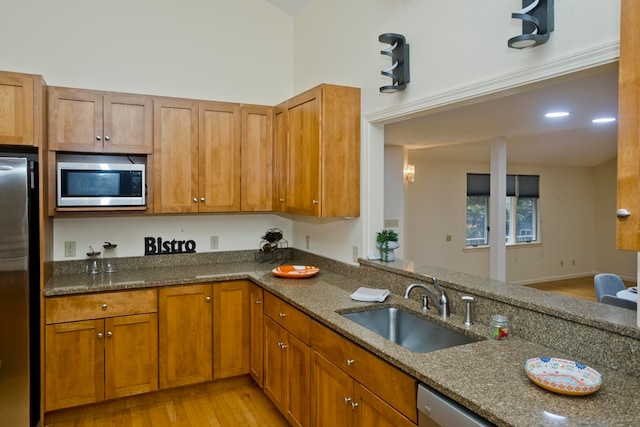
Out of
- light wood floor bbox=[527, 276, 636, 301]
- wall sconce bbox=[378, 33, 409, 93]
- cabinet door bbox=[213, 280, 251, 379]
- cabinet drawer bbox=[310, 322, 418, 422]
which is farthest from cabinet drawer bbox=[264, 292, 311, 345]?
light wood floor bbox=[527, 276, 636, 301]

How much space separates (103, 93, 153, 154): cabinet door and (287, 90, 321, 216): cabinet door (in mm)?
1081

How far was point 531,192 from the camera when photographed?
8.20 m

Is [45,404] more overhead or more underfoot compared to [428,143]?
more underfoot

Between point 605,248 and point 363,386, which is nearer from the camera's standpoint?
point 363,386

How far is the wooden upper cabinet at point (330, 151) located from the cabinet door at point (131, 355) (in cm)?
142

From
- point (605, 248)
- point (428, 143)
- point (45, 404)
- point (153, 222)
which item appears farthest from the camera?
point (605, 248)

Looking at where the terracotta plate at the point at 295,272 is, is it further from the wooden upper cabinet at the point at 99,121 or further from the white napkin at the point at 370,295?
the wooden upper cabinet at the point at 99,121

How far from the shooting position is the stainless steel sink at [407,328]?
7.12 ft

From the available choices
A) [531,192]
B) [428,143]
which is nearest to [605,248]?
[531,192]

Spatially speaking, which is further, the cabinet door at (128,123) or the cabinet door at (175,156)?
the cabinet door at (175,156)

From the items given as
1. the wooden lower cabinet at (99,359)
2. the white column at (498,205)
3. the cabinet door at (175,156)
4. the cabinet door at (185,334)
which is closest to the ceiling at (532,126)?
the white column at (498,205)

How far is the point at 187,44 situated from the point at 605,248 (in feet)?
29.1

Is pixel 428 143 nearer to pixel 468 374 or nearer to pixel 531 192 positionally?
pixel 531 192

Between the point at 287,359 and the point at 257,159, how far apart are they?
1.72 m
